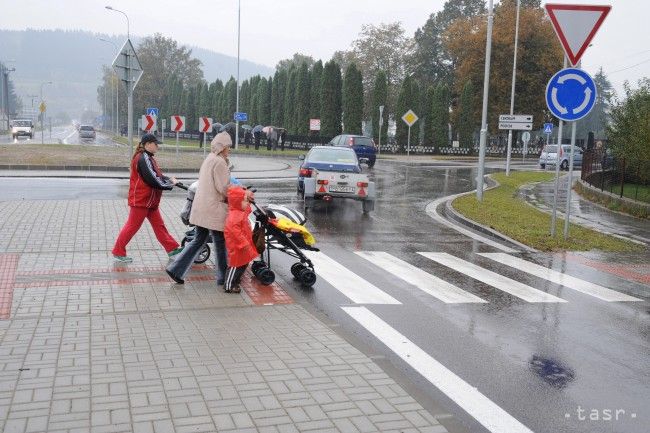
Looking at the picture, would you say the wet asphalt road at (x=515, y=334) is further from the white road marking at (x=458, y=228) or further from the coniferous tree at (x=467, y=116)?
the coniferous tree at (x=467, y=116)

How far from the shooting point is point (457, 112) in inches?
2388

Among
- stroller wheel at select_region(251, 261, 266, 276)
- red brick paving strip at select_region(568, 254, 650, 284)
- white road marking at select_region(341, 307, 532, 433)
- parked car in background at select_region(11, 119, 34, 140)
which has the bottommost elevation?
red brick paving strip at select_region(568, 254, 650, 284)

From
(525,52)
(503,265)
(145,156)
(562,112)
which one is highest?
(525,52)

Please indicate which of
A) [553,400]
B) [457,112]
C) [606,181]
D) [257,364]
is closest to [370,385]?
[257,364]

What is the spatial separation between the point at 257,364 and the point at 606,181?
64.4 ft

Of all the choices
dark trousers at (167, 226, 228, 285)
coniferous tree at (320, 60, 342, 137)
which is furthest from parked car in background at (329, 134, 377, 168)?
dark trousers at (167, 226, 228, 285)

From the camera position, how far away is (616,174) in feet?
73.5

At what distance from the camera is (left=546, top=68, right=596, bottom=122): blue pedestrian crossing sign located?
37.0ft

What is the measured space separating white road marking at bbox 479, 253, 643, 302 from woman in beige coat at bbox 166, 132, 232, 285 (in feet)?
15.2

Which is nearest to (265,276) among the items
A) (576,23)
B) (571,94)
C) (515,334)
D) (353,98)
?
(515,334)

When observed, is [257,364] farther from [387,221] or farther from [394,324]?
[387,221]

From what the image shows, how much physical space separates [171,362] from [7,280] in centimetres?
366

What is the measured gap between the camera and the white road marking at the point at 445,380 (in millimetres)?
4430

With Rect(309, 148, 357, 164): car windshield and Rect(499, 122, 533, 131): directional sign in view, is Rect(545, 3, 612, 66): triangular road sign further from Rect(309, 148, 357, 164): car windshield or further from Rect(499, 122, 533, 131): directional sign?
Rect(499, 122, 533, 131): directional sign
